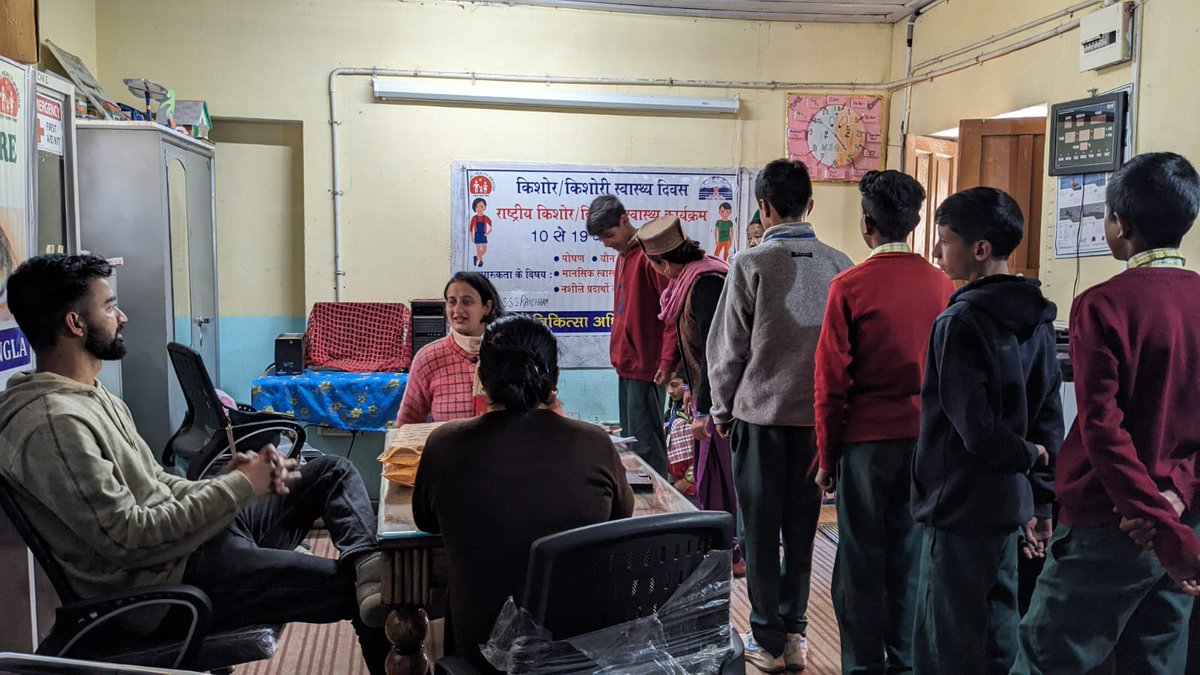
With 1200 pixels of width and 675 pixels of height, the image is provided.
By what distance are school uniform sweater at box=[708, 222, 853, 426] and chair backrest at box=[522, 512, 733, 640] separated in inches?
42.6

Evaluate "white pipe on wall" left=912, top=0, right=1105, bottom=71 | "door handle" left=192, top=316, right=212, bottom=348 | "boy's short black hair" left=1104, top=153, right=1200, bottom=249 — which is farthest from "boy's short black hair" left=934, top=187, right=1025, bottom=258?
"door handle" left=192, top=316, right=212, bottom=348

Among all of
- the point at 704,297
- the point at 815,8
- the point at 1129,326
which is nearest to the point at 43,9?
the point at 704,297

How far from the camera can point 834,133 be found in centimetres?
522

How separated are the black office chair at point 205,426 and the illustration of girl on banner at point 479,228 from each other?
1.70 metres

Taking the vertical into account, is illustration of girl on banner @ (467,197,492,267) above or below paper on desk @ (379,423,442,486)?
above

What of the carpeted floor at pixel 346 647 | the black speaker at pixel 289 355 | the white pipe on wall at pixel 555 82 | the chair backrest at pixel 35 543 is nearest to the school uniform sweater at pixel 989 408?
the carpeted floor at pixel 346 647

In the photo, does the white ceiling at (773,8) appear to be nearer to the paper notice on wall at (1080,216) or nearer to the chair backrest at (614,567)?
the paper notice on wall at (1080,216)

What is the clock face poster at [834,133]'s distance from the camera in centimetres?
519

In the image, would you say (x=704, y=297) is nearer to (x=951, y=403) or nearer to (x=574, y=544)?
(x=951, y=403)

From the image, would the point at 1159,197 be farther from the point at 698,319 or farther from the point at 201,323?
the point at 201,323

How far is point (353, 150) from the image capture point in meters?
4.74

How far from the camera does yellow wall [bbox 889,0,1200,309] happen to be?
3.12 metres

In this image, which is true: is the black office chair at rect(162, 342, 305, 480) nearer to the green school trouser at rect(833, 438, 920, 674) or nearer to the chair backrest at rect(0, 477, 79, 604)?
the chair backrest at rect(0, 477, 79, 604)

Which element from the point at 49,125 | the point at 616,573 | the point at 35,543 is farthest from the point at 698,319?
the point at 49,125
